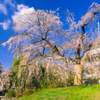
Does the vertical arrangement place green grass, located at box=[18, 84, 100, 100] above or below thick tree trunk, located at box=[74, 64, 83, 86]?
below

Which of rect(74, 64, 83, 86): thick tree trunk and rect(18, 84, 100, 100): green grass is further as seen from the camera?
rect(74, 64, 83, 86): thick tree trunk

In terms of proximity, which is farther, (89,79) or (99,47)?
(89,79)

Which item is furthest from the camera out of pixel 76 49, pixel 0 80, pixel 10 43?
pixel 76 49

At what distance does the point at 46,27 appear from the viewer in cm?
1049

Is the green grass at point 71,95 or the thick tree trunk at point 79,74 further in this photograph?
the thick tree trunk at point 79,74

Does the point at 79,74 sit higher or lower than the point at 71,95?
higher

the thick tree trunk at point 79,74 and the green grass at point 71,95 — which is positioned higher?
the thick tree trunk at point 79,74

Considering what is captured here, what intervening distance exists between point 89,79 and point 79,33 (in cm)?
692

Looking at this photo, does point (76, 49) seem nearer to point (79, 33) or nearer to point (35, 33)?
point (79, 33)

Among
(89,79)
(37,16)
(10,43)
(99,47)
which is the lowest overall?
(89,79)

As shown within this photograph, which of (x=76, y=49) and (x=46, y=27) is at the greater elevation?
(x=46, y=27)

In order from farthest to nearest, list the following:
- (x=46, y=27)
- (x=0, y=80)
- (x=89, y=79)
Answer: (x=89, y=79) → (x=46, y=27) → (x=0, y=80)

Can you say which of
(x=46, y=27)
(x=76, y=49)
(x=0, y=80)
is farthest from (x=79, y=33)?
(x=0, y=80)

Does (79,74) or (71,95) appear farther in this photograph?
(79,74)
